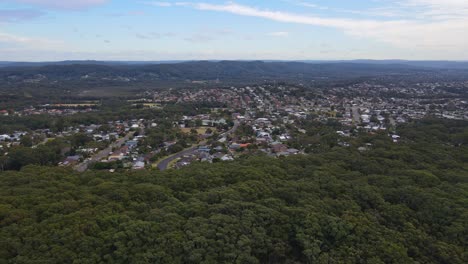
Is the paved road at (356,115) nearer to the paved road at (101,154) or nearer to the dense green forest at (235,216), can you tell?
the dense green forest at (235,216)

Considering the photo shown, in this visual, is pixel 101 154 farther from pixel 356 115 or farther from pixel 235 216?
pixel 356 115

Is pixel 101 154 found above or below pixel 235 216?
below

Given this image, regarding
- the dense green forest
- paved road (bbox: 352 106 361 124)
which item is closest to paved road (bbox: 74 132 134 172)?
the dense green forest

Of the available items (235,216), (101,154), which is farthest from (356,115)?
(235,216)

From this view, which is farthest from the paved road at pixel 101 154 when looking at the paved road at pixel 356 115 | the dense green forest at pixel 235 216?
the paved road at pixel 356 115

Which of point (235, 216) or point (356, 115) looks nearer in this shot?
point (235, 216)

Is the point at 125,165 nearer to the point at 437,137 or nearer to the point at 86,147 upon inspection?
the point at 86,147

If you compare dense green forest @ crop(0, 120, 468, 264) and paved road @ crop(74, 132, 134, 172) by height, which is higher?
dense green forest @ crop(0, 120, 468, 264)

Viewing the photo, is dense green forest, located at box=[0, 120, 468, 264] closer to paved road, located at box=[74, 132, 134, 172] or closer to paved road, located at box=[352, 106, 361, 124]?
paved road, located at box=[74, 132, 134, 172]

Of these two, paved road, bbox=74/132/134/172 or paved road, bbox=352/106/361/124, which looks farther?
paved road, bbox=352/106/361/124
